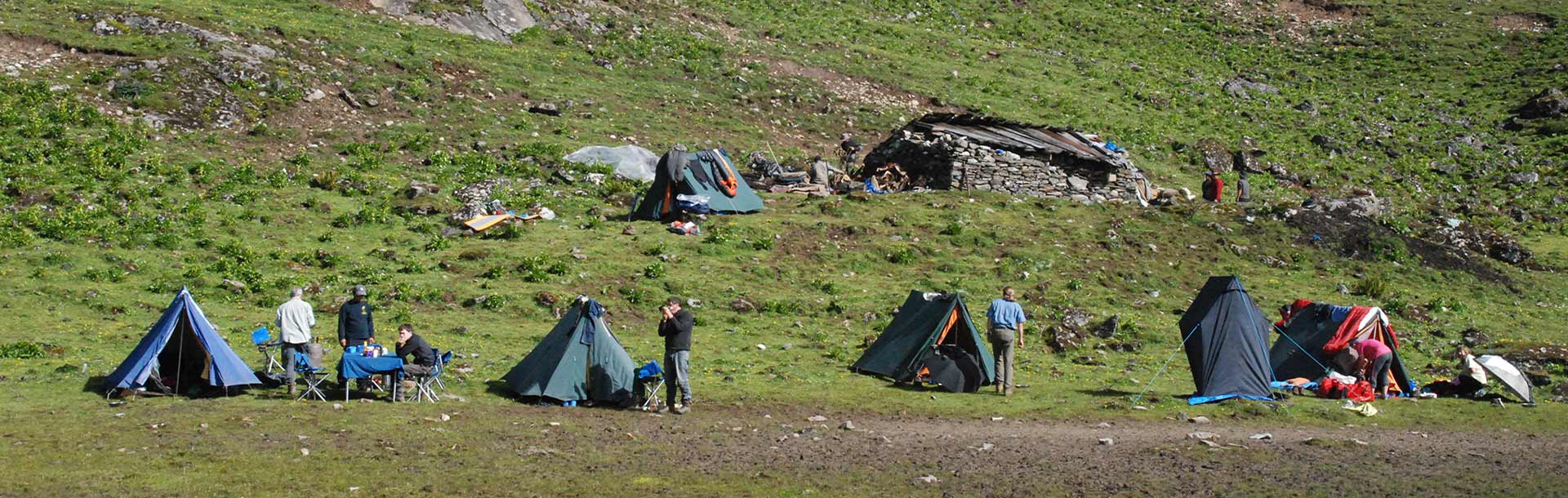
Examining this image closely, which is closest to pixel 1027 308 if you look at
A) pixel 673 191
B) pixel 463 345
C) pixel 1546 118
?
pixel 673 191

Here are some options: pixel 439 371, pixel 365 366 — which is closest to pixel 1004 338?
pixel 439 371

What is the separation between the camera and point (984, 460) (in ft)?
46.0

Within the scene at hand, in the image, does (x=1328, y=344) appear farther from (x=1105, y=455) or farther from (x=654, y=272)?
(x=654, y=272)

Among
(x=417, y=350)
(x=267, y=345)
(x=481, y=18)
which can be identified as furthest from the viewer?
(x=481, y=18)

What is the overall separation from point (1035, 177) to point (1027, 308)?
1042cm

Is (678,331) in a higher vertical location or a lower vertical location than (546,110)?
lower

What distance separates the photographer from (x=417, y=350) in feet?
53.9

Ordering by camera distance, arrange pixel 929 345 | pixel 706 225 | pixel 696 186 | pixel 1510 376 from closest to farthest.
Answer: pixel 1510 376, pixel 929 345, pixel 706 225, pixel 696 186

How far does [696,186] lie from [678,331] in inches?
542

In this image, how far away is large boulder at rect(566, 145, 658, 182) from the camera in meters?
34.1

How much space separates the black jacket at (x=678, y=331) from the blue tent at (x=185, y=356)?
5.41 metres

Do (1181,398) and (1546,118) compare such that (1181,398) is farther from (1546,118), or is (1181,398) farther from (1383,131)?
(1546,118)

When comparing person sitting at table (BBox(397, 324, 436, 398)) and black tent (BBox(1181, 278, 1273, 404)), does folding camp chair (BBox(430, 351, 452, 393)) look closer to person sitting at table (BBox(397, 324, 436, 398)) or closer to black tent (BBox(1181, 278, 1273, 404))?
person sitting at table (BBox(397, 324, 436, 398))

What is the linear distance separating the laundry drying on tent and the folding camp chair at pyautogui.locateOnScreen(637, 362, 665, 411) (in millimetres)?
9239
